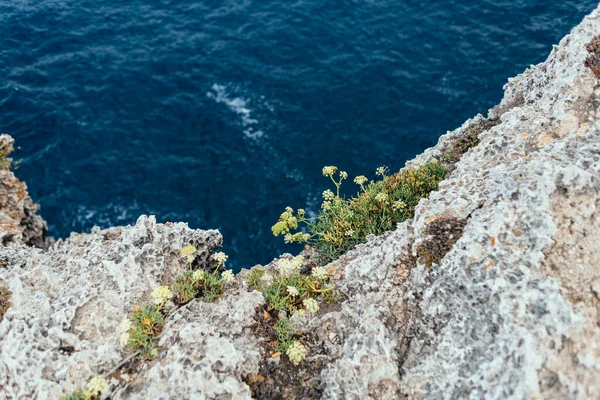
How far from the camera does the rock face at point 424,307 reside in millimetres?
6757

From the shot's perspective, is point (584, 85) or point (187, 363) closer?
point (187, 363)

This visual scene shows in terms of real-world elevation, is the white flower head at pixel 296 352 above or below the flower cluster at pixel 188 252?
below

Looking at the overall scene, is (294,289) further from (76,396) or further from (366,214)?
(76,396)

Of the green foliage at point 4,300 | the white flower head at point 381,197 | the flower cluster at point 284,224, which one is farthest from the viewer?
Answer: the white flower head at point 381,197

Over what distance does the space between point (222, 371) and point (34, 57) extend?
117 ft

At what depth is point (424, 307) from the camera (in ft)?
26.9

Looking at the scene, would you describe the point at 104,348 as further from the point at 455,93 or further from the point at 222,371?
the point at 455,93

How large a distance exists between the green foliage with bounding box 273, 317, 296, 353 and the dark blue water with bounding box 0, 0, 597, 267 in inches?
631

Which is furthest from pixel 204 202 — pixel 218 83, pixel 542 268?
pixel 542 268

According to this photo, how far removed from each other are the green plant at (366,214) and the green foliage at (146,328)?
3.40 meters

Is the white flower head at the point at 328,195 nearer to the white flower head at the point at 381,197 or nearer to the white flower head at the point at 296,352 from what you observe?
the white flower head at the point at 381,197

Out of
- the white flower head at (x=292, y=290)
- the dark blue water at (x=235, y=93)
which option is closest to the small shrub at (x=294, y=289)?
the white flower head at (x=292, y=290)

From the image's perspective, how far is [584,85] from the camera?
35.4 feet

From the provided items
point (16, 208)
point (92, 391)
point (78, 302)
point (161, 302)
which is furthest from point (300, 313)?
point (16, 208)
